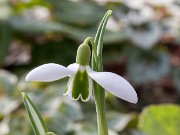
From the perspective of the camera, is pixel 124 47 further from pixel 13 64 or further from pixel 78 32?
pixel 13 64

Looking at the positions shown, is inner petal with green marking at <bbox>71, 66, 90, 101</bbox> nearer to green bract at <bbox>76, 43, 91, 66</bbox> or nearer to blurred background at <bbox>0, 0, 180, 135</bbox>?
green bract at <bbox>76, 43, 91, 66</bbox>

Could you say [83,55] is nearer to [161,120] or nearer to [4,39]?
[161,120]

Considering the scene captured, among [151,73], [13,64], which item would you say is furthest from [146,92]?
[13,64]

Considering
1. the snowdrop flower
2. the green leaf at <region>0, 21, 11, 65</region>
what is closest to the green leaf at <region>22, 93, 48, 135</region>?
the snowdrop flower

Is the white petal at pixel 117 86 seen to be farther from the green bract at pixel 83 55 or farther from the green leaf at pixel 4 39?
the green leaf at pixel 4 39

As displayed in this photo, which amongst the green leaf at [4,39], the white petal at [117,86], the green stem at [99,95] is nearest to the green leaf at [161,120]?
the green stem at [99,95]

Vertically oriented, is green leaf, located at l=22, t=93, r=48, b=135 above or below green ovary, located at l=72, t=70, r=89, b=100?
below
